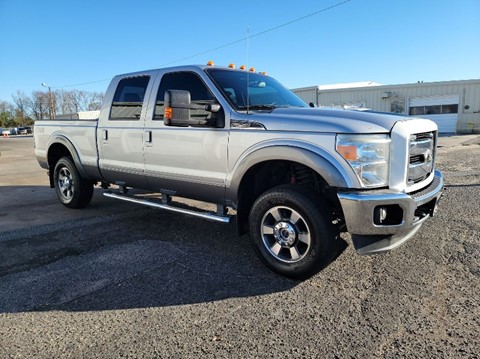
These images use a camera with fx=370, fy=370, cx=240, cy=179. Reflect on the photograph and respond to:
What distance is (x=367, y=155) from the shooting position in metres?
3.07

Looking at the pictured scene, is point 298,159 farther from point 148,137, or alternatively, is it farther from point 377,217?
point 148,137

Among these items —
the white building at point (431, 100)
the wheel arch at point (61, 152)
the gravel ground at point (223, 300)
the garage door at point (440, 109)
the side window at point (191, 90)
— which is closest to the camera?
the gravel ground at point (223, 300)

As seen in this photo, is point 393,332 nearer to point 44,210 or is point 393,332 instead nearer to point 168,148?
point 168,148

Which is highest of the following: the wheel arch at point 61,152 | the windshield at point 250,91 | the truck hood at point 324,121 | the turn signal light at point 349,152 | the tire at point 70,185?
the windshield at point 250,91

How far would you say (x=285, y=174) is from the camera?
4031 millimetres

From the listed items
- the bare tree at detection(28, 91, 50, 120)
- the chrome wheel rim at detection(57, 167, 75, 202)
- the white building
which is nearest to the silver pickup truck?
the chrome wheel rim at detection(57, 167, 75, 202)

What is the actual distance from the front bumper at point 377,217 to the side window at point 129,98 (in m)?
3.09

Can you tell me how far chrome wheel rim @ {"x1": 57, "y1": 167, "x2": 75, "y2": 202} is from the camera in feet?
20.9

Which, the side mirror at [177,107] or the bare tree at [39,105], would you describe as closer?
the side mirror at [177,107]

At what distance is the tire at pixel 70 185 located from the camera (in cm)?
613

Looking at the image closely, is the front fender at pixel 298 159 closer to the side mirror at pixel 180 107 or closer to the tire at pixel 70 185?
the side mirror at pixel 180 107

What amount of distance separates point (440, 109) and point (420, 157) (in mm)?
29944

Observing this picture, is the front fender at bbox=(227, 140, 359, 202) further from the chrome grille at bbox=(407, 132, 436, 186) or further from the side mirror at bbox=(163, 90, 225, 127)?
the chrome grille at bbox=(407, 132, 436, 186)

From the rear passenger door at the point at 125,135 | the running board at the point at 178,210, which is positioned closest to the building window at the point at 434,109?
the rear passenger door at the point at 125,135
